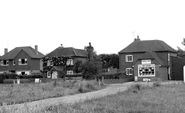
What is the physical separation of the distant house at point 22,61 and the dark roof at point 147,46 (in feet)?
64.5

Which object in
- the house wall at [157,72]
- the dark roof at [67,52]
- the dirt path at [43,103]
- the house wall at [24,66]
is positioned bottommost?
the dirt path at [43,103]

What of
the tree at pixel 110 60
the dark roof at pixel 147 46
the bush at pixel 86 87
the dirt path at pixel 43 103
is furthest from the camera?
the tree at pixel 110 60

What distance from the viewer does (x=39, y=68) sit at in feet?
218

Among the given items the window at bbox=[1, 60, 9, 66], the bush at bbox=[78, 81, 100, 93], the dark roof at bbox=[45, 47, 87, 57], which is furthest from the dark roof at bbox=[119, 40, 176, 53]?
the bush at bbox=[78, 81, 100, 93]

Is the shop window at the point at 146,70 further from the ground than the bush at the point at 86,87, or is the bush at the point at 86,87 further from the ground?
the shop window at the point at 146,70

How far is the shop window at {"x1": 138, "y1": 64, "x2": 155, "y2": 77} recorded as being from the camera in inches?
1972

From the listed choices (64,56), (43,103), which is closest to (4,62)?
(64,56)

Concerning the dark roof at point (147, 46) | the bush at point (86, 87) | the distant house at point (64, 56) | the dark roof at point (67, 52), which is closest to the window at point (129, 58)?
the dark roof at point (147, 46)

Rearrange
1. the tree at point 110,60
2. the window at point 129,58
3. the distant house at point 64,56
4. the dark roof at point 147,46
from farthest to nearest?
the tree at point 110,60 < the distant house at point 64,56 < the window at point 129,58 < the dark roof at point 147,46

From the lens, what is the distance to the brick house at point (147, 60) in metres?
50.0

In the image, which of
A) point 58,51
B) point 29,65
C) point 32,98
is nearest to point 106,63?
point 58,51

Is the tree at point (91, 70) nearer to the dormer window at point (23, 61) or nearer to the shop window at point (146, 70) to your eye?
the shop window at point (146, 70)

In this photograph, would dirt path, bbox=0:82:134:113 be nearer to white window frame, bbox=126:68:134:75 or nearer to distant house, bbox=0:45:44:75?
white window frame, bbox=126:68:134:75

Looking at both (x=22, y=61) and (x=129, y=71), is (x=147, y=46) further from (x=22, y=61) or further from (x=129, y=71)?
(x=22, y=61)
